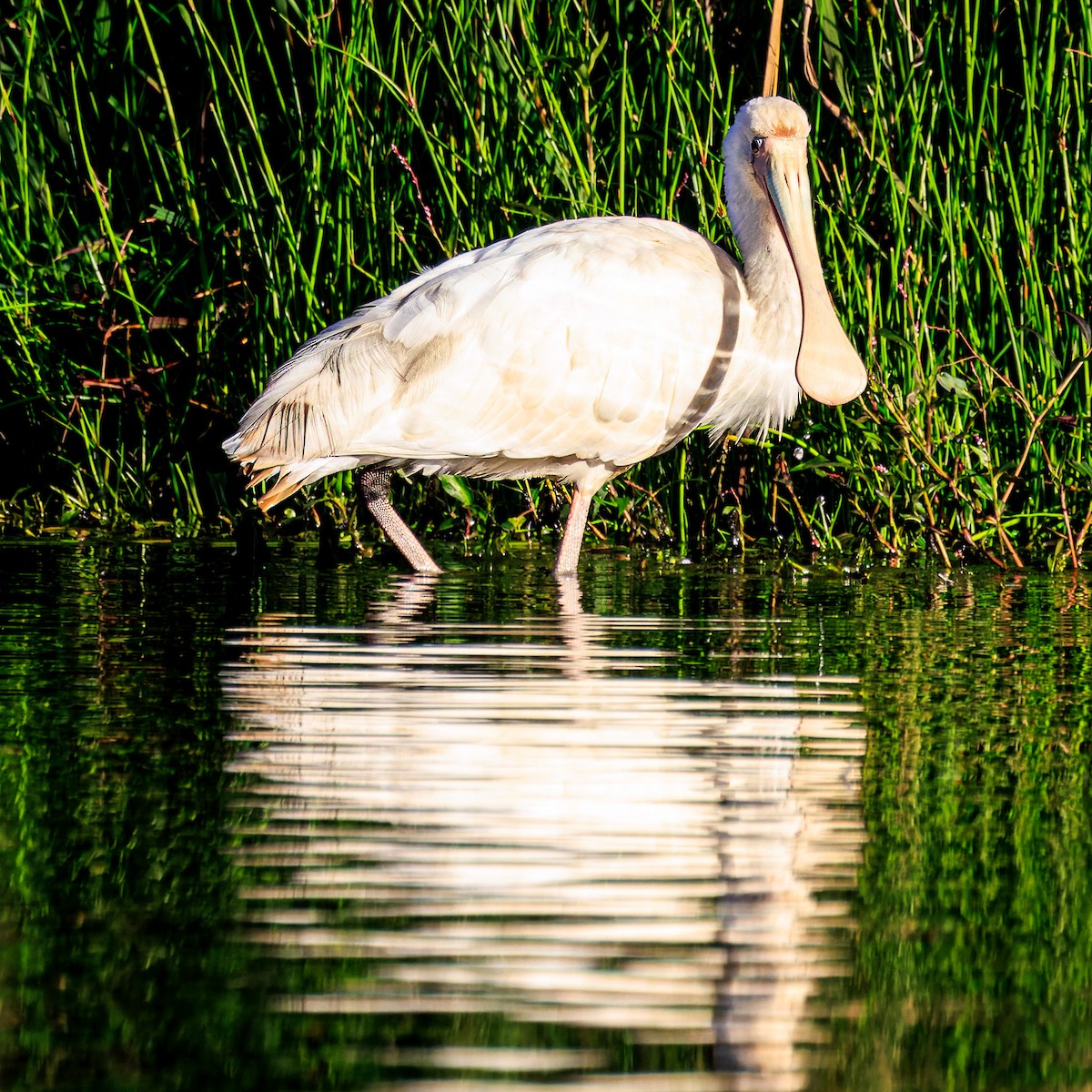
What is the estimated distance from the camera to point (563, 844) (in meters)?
2.67

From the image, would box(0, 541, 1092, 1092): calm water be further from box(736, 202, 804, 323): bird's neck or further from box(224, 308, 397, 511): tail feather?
box(736, 202, 804, 323): bird's neck

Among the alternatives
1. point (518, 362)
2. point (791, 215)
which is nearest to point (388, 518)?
point (518, 362)

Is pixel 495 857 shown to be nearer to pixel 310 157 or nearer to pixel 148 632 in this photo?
pixel 148 632

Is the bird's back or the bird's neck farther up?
the bird's neck

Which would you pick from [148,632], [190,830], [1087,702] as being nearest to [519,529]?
[148,632]

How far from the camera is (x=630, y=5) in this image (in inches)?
292

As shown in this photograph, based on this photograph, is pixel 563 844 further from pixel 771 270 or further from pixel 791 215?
pixel 771 270

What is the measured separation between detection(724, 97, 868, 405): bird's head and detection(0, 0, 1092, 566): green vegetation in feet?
0.62

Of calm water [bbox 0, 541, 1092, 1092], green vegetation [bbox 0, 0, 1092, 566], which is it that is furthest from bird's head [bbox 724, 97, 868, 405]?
calm water [bbox 0, 541, 1092, 1092]

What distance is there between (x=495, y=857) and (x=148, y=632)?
2643 millimetres

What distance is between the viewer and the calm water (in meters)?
1.94

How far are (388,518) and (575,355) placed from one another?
90cm

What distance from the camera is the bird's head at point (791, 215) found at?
6383 mm

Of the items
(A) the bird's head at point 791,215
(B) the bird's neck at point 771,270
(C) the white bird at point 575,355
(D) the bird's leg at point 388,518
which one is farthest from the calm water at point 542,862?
(B) the bird's neck at point 771,270
